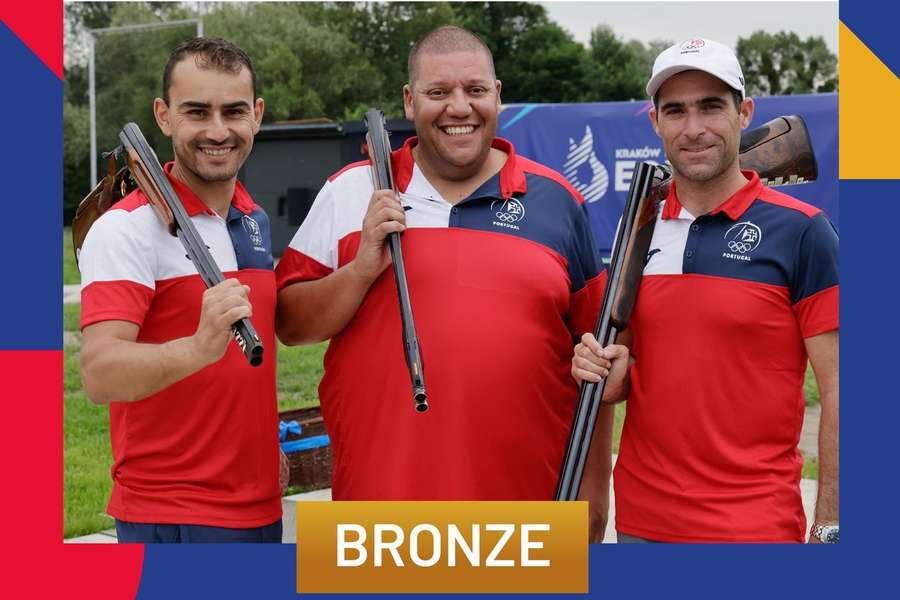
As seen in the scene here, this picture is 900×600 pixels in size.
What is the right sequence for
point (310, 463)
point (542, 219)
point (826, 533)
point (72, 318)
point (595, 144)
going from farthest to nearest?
point (595, 144) < point (72, 318) < point (310, 463) < point (542, 219) < point (826, 533)

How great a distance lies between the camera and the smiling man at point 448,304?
118 inches

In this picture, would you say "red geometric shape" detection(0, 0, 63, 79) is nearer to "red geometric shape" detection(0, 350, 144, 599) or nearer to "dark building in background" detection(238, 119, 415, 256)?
"red geometric shape" detection(0, 350, 144, 599)

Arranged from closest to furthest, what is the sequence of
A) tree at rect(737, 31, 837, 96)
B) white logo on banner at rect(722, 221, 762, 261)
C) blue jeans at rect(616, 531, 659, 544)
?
white logo on banner at rect(722, 221, 762, 261) → blue jeans at rect(616, 531, 659, 544) → tree at rect(737, 31, 837, 96)

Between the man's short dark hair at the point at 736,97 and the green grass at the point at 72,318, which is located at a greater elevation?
the man's short dark hair at the point at 736,97

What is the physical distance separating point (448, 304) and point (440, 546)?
0.81 metres

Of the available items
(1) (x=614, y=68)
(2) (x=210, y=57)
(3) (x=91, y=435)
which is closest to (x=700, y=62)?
(2) (x=210, y=57)

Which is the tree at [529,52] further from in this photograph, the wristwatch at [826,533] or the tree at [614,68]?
the wristwatch at [826,533]

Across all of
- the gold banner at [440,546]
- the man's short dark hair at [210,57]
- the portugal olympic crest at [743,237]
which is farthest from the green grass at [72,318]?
the portugal olympic crest at [743,237]

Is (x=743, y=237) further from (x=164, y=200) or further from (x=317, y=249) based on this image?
(x=164, y=200)

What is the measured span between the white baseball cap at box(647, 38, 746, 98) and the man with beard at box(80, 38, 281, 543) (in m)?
1.12

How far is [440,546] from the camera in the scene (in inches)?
94.7

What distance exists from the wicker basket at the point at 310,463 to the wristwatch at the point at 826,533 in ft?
13.0

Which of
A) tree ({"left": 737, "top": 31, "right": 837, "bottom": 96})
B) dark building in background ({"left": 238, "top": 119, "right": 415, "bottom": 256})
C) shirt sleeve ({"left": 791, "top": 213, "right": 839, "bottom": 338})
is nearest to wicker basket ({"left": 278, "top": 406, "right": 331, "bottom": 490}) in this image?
shirt sleeve ({"left": 791, "top": 213, "right": 839, "bottom": 338})

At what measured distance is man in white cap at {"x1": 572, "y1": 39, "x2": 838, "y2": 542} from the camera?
2.67 m
